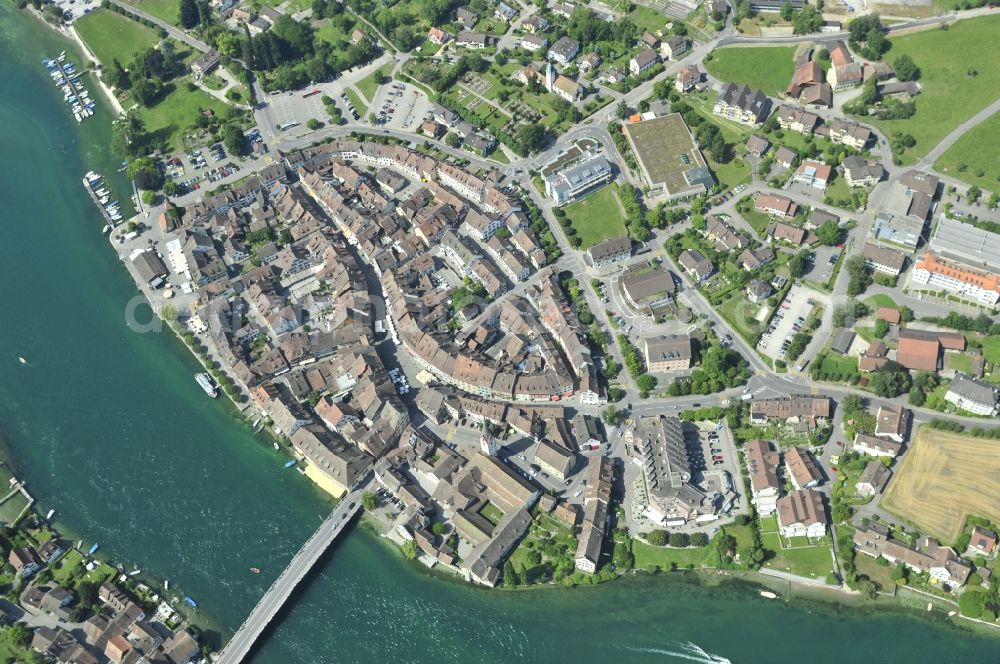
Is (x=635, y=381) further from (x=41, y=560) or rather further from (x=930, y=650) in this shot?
(x=41, y=560)

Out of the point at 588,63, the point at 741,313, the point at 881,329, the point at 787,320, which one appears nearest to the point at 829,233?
the point at 787,320

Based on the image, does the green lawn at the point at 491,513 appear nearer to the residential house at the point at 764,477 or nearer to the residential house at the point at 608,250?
the residential house at the point at 764,477

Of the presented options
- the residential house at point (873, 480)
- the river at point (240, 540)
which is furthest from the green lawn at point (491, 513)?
the residential house at point (873, 480)

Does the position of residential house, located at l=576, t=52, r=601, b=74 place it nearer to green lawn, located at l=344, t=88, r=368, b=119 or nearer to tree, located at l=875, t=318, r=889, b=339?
green lawn, located at l=344, t=88, r=368, b=119

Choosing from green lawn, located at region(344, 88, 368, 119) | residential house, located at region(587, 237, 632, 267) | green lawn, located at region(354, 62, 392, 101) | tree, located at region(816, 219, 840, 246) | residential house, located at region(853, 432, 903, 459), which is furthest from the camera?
green lawn, located at region(354, 62, 392, 101)

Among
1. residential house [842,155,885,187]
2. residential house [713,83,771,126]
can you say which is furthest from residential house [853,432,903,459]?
residential house [713,83,771,126]
